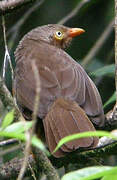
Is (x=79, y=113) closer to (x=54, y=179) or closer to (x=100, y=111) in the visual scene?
(x=100, y=111)

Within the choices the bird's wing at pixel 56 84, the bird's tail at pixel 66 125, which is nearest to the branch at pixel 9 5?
the bird's wing at pixel 56 84

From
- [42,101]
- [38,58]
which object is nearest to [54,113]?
[42,101]

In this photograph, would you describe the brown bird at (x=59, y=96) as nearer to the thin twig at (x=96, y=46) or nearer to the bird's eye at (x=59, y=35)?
the bird's eye at (x=59, y=35)

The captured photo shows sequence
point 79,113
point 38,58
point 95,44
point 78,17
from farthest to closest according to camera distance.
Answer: point 78,17 < point 95,44 < point 38,58 < point 79,113

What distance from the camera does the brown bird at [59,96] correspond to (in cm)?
365

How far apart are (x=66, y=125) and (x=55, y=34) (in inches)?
76.9

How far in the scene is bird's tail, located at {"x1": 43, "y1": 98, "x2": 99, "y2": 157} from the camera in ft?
11.1

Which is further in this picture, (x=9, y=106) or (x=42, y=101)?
(x=42, y=101)

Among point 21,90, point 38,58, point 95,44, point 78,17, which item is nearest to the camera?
point 21,90

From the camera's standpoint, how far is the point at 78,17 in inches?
257

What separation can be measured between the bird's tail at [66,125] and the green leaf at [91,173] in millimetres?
1575

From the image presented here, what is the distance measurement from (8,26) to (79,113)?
285cm

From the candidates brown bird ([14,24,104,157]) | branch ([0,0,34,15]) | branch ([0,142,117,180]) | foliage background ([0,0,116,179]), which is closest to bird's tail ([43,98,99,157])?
brown bird ([14,24,104,157])

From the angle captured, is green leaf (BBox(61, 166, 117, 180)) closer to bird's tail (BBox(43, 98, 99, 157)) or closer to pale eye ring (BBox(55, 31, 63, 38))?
bird's tail (BBox(43, 98, 99, 157))
